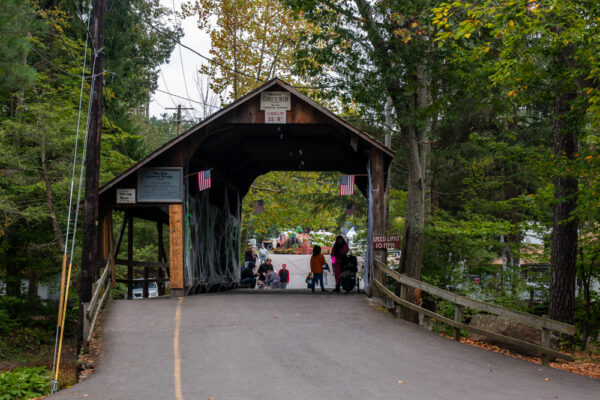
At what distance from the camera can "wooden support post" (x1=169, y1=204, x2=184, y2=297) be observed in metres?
15.5

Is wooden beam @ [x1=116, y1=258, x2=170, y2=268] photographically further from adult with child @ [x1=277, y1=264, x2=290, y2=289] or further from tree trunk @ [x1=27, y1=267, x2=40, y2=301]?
adult with child @ [x1=277, y1=264, x2=290, y2=289]

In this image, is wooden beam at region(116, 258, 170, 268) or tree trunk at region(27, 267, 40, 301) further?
tree trunk at region(27, 267, 40, 301)

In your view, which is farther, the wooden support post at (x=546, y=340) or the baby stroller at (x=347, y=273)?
the baby stroller at (x=347, y=273)

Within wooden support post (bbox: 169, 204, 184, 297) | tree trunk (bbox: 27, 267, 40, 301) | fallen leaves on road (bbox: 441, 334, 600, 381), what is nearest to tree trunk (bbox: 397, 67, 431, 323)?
fallen leaves on road (bbox: 441, 334, 600, 381)

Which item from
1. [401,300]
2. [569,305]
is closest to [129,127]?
[401,300]

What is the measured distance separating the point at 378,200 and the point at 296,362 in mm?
7329

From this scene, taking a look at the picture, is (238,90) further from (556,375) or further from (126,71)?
(556,375)

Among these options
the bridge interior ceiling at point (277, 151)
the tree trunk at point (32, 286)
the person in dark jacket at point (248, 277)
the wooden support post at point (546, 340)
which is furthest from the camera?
the person in dark jacket at point (248, 277)

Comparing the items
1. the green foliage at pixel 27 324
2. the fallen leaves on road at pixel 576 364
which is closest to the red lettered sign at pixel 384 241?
the fallen leaves on road at pixel 576 364

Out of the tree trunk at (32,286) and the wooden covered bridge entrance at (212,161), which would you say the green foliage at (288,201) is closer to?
the wooden covered bridge entrance at (212,161)

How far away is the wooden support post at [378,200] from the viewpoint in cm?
1502

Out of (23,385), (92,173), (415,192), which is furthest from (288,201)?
(23,385)

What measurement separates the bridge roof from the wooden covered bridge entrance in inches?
1.0

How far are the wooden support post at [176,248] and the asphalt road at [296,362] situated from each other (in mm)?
2281
